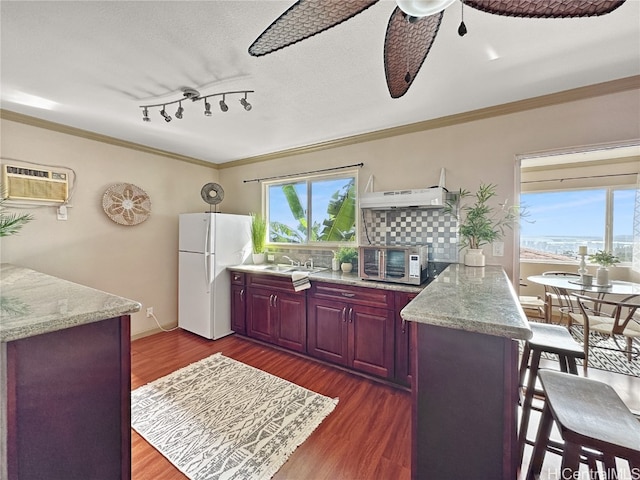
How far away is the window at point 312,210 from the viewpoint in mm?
3225

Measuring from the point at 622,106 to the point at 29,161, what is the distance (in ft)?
16.6

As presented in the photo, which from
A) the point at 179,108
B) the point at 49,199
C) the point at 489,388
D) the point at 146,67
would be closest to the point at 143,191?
the point at 49,199

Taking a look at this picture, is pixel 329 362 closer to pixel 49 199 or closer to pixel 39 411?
pixel 39 411

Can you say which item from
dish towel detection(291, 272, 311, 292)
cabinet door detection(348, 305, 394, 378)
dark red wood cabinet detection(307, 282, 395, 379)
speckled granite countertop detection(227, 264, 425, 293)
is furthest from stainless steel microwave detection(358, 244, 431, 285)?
dish towel detection(291, 272, 311, 292)

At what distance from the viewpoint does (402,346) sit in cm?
222

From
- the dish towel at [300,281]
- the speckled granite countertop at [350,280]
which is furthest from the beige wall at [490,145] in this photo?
the dish towel at [300,281]

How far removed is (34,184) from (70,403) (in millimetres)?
2670

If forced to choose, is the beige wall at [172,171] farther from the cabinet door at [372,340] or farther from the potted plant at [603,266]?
the potted plant at [603,266]

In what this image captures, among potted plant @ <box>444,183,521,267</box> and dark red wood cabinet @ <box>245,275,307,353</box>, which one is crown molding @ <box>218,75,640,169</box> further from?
dark red wood cabinet @ <box>245,275,307,353</box>

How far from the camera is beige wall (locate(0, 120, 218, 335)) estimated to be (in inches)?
101

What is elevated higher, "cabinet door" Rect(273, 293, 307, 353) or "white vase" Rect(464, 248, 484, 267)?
"white vase" Rect(464, 248, 484, 267)

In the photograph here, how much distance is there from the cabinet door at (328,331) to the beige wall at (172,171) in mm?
1419

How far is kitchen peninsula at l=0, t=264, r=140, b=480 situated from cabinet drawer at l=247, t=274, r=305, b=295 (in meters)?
1.80

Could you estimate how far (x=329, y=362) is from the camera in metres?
2.64
